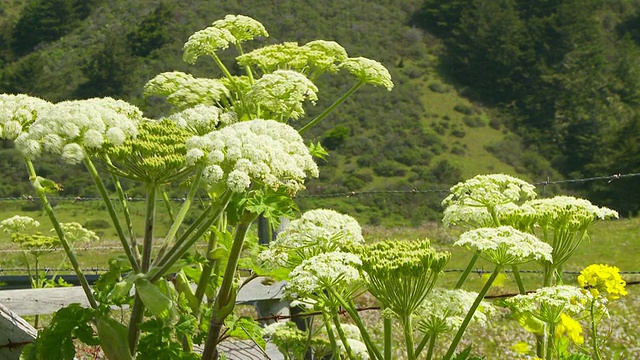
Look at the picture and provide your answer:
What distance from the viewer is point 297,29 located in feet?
379

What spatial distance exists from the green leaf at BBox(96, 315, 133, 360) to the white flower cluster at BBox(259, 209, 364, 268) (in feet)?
1.96

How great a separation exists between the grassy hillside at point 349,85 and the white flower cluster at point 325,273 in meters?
74.1

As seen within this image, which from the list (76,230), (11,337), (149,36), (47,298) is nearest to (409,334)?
(11,337)

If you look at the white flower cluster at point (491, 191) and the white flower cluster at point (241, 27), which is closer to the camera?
the white flower cluster at point (491, 191)

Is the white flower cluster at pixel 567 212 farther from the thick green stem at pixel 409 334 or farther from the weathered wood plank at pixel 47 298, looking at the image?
the weathered wood plank at pixel 47 298

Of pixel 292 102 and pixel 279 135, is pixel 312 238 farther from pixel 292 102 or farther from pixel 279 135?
pixel 292 102

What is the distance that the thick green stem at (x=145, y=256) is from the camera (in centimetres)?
313

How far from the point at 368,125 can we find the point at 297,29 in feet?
68.3

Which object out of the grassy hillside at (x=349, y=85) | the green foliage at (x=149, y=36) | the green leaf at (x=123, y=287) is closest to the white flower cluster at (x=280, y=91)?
the green leaf at (x=123, y=287)

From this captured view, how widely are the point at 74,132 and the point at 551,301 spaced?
1.76 m

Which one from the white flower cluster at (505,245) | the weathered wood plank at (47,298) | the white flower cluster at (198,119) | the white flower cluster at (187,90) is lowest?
the weathered wood plank at (47,298)

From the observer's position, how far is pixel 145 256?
314 cm

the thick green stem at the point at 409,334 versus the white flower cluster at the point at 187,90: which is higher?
the white flower cluster at the point at 187,90

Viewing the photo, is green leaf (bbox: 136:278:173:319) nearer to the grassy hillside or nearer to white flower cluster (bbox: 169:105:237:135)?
white flower cluster (bbox: 169:105:237:135)
